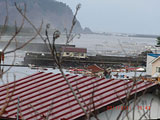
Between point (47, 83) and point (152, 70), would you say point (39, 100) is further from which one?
point (152, 70)

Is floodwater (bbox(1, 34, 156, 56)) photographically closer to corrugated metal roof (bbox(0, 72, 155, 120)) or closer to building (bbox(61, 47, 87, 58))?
building (bbox(61, 47, 87, 58))

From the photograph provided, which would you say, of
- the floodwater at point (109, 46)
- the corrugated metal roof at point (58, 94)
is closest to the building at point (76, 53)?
the floodwater at point (109, 46)

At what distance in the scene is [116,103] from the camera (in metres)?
2.79

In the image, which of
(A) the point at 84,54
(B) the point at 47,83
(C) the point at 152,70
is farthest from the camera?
(A) the point at 84,54

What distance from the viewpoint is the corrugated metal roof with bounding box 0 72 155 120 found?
9.23 ft

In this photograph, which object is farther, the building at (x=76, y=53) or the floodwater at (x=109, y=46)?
the floodwater at (x=109, y=46)

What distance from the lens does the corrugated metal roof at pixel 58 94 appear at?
9.23 ft

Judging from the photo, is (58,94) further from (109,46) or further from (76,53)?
(109,46)

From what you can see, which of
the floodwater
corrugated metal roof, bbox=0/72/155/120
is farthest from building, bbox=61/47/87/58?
corrugated metal roof, bbox=0/72/155/120

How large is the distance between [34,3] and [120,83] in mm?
147452

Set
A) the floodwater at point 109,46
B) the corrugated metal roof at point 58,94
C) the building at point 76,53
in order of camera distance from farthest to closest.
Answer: the floodwater at point 109,46
the building at point 76,53
the corrugated metal roof at point 58,94

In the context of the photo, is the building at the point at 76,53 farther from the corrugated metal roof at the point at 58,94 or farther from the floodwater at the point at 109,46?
the corrugated metal roof at the point at 58,94

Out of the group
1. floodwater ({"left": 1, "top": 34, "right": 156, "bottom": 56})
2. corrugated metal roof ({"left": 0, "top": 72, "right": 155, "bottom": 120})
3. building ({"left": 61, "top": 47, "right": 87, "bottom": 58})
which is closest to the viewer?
corrugated metal roof ({"left": 0, "top": 72, "right": 155, "bottom": 120})

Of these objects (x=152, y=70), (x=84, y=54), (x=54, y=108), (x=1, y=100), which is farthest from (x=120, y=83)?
(x=84, y=54)
